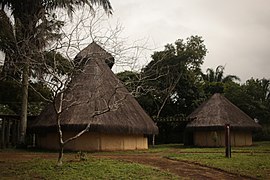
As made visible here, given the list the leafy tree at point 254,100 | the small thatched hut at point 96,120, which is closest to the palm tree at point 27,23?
the small thatched hut at point 96,120

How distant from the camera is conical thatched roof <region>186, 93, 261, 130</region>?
84.4ft

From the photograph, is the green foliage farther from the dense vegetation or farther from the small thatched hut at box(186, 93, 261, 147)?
the small thatched hut at box(186, 93, 261, 147)

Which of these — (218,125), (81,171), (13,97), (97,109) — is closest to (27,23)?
(97,109)

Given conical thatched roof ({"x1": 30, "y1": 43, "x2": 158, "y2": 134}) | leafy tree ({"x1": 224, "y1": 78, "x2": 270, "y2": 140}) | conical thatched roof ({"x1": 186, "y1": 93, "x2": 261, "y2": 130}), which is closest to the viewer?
conical thatched roof ({"x1": 30, "y1": 43, "x2": 158, "y2": 134})

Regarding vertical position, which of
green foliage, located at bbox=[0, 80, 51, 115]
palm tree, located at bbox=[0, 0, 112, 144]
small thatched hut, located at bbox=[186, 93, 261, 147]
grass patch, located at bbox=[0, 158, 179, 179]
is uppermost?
palm tree, located at bbox=[0, 0, 112, 144]

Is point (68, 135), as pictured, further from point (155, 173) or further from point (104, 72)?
point (155, 173)

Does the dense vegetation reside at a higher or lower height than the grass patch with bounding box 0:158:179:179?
higher

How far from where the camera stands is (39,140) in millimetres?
22234

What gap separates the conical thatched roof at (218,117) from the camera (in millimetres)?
25734

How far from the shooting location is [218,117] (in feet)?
85.8

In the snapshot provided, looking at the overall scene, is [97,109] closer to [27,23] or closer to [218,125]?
[27,23]

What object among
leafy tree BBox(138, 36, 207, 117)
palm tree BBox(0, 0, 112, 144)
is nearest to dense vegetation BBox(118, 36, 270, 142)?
leafy tree BBox(138, 36, 207, 117)

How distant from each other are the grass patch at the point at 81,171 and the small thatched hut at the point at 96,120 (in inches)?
264

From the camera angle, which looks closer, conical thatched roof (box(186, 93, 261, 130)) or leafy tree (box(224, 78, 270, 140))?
conical thatched roof (box(186, 93, 261, 130))
